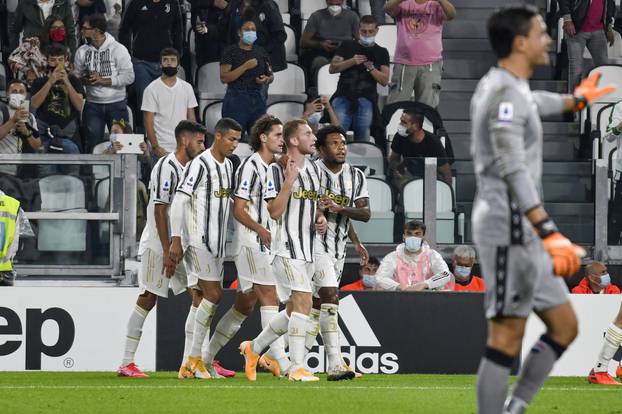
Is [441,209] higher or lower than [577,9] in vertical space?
lower

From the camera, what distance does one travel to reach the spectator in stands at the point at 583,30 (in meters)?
19.6

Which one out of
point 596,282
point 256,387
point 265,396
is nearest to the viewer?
point 265,396

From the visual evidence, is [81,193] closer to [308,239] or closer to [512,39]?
[308,239]

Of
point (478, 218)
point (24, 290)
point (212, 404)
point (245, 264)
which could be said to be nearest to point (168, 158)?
point (245, 264)

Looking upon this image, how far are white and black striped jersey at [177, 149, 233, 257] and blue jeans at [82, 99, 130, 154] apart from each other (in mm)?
5179

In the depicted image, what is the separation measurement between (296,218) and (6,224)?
3702 mm

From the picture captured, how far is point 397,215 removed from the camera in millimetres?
15508

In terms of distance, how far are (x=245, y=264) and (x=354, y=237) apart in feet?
4.17

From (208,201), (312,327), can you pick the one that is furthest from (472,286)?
(208,201)

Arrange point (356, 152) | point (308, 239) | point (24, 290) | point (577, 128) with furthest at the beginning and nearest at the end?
point (577, 128), point (356, 152), point (24, 290), point (308, 239)

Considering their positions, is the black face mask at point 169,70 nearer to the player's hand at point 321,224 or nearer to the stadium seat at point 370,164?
the stadium seat at point 370,164

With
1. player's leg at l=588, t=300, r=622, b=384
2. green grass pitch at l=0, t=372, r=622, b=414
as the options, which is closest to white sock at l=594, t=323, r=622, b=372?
player's leg at l=588, t=300, r=622, b=384

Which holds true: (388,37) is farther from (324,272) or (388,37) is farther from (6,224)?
(324,272)

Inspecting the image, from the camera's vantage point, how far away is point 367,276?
15.8 meters
